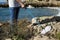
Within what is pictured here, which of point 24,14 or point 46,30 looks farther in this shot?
point 24,14

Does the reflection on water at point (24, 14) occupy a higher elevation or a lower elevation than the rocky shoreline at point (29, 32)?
lower

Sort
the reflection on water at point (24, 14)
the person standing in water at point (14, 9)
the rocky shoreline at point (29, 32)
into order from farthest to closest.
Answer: the reflection on water at point (24, 14) → the person standing in water at point (14, 9) → the rocky shoreline at point (29, 32)

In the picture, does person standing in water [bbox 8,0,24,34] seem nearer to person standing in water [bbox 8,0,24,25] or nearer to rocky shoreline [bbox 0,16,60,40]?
person standing in water [bbox 8,0,24,25]

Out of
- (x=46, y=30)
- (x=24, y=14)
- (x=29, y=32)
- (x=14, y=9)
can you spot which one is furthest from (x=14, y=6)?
(x=24, y=14)

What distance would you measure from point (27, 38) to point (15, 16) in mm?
708

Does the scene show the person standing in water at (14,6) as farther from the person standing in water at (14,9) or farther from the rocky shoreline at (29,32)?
the rocky shoreline at (29,32)

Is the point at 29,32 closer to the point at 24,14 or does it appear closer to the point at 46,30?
the point at 46,30

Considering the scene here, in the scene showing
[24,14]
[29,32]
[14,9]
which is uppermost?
[14,9]

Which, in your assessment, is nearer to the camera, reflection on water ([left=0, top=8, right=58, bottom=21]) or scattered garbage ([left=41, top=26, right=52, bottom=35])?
scattered garbage ([left=41, top=26, right=52, bottom=35])

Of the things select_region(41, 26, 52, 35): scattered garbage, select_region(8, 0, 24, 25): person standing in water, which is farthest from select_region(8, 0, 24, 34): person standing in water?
select_region(41, 26, 52, 35): scattered garbage

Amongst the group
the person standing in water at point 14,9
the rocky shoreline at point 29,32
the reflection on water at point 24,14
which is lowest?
the reflection on water at point 24,14

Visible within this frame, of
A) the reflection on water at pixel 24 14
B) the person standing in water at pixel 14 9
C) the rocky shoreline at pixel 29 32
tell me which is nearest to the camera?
the rocky shoreline at pixel 29 32

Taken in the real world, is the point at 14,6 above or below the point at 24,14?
above

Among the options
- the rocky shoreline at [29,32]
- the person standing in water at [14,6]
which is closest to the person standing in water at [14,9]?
the person standing in water at [14,6]
